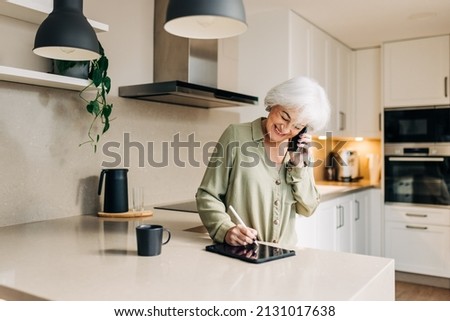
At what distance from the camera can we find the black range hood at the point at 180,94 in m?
2.32

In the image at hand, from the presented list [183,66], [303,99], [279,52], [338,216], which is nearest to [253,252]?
[303,99]

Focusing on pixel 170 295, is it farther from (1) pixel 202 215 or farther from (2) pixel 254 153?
(2) pixel 254 153

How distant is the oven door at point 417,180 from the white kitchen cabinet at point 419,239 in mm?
88

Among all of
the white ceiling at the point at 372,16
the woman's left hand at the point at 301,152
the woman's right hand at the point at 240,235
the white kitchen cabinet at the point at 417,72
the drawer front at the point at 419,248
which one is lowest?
the drawer front at the point at 419,248

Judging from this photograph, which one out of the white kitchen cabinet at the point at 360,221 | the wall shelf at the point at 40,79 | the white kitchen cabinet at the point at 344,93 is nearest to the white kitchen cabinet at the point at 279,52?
the white kitchen cabinet at the point at 344,93

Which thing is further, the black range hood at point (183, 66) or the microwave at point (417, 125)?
the microwave at point (417, 125)

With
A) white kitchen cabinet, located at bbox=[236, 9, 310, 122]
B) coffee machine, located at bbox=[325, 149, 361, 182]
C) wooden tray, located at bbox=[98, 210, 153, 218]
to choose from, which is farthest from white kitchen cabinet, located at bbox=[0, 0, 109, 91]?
coffee machine, located at bbox=[325, 149, 361, 182]

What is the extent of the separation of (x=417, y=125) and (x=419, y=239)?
999 mm

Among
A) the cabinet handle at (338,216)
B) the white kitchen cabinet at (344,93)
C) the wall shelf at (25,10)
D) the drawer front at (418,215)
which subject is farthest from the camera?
the white kitchen cabinet at (344,93)

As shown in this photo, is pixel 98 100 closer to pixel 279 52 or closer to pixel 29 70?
pixel 29 70

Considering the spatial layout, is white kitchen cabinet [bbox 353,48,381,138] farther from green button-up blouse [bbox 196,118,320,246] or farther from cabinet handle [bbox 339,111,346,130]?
green button-up blouse [bbox 196,118,320,246]

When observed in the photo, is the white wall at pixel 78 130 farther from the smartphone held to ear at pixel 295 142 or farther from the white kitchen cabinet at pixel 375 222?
the white kitchen cabinet at pixel 375 222

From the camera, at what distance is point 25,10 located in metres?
1.83
